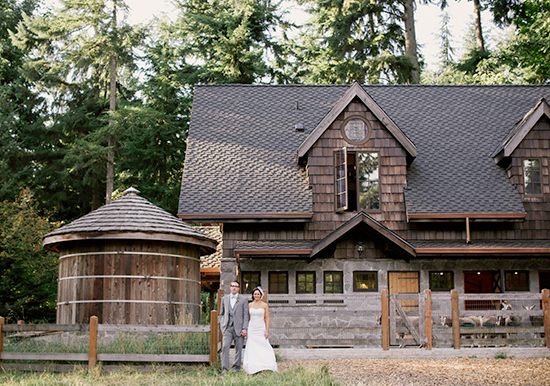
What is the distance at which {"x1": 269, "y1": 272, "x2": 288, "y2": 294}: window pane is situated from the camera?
730 inches

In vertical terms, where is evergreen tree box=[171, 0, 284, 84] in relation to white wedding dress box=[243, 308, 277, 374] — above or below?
→ above

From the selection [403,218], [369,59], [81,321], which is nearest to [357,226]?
[403,218]

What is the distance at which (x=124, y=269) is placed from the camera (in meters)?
15.7

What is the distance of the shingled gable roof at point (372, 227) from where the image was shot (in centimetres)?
1758

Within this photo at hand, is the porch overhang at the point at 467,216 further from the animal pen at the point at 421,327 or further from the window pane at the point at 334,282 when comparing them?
the animal pen at the point at 421,327

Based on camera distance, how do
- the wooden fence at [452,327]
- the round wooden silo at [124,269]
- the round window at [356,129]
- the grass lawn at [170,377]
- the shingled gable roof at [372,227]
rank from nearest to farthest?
the grass lawn at [170,377]
the wooden fence at [452,327]
the round wooden silo at [124,269]
the shingled gable roof at [372,227]
the round window at [356,129]

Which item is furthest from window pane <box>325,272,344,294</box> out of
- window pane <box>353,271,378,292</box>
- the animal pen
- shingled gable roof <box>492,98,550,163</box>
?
shingled gable roof <box>492,98,550,163</box>

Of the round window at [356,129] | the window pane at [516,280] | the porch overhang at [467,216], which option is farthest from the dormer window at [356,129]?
the window pane at [516,280]

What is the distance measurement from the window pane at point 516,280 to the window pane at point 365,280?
386cm

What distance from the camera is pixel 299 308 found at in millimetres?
16156

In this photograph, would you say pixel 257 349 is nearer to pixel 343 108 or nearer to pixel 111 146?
pixel 343 108

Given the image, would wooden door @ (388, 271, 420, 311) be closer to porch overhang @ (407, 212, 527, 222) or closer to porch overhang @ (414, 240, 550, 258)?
porch overhang @ (414, 240, 550, 258)

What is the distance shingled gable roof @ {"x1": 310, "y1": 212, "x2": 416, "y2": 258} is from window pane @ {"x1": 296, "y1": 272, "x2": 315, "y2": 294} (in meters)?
1.11

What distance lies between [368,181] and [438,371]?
28.1ft
